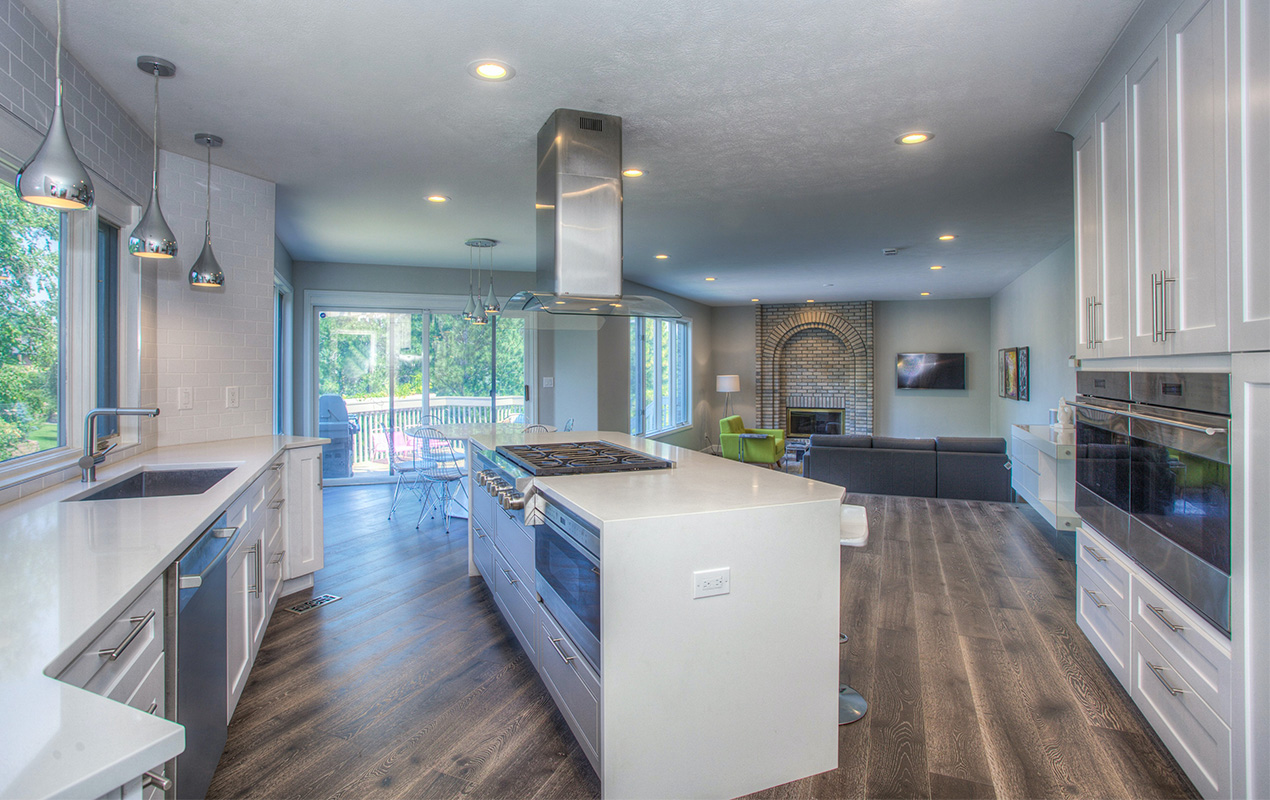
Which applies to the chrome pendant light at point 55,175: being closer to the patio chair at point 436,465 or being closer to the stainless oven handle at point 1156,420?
the stainless oven handle at point 1156,420

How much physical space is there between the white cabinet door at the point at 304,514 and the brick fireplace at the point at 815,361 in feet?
27.3

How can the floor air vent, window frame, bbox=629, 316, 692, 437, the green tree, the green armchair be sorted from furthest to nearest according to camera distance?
the green armchair
window frame, bbox=629, 316, 692, 437
the floor air vent
the green tree

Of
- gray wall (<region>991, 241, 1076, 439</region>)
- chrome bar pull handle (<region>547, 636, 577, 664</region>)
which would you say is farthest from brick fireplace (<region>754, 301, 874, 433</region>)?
chrome bar pull handle (<region>547, 636, 577, 664</region>)

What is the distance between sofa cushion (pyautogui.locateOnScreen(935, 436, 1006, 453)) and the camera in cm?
634

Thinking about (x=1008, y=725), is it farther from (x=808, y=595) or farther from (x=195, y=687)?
(x=195, y=687)

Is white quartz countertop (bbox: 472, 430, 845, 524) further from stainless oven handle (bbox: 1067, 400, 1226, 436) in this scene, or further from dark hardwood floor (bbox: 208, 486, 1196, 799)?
stainless oven handle (bbox: 1067, 400, 1226, 436)

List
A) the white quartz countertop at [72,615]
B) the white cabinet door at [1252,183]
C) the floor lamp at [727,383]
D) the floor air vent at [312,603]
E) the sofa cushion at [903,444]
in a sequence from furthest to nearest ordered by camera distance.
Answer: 1. the floor lamp at [727,383]
2. the sofa cushion at [903,444]
3. the floor air vent at [312,603]
4. the white cabinet door at [1252,183]
5. the white quartz countertop at [72,615]

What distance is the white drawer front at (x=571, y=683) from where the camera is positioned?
1.93 metres

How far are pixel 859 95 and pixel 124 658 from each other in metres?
3.00

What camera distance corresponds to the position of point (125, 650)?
126 cm

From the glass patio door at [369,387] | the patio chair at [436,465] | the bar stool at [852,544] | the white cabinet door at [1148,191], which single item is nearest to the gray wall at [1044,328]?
the white cabinet door at [1148,191]

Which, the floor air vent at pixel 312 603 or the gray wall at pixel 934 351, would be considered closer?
the floor air vent at pixel 312 603

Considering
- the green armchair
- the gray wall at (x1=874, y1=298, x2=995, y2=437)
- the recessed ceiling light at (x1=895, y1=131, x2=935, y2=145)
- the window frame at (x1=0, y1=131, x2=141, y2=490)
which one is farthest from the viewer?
the gray wall at (x1=874, y1=298, x2=995, y2=437)

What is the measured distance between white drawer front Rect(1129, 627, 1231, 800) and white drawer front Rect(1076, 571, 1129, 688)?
4.6 inches
